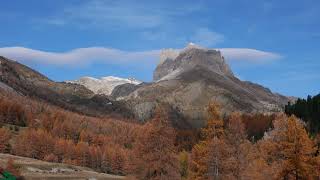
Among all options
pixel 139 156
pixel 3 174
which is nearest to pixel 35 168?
pixel 139 156

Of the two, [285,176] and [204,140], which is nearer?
[285,176]

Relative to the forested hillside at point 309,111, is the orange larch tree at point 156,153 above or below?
below

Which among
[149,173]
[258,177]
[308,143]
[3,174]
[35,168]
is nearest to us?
[3,174]

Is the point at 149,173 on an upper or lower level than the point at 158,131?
lower

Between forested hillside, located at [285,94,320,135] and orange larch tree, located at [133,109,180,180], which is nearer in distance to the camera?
orange larch tree, located at [133,109,180,180]

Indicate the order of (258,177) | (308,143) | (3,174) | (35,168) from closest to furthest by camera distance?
(3,174) < (308,143) < (258,177) < (35,168)

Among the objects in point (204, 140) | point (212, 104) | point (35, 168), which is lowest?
point (35, 168)

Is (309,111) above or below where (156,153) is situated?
above

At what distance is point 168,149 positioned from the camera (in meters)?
60.5

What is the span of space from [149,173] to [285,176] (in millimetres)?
15710

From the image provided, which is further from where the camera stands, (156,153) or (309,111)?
(309,111)

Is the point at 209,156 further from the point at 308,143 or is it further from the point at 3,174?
the point at 3,174

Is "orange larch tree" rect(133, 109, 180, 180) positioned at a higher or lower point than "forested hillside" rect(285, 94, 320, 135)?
lower

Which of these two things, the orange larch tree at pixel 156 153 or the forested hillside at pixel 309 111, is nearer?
the orange larch tree at pixel 156 153
